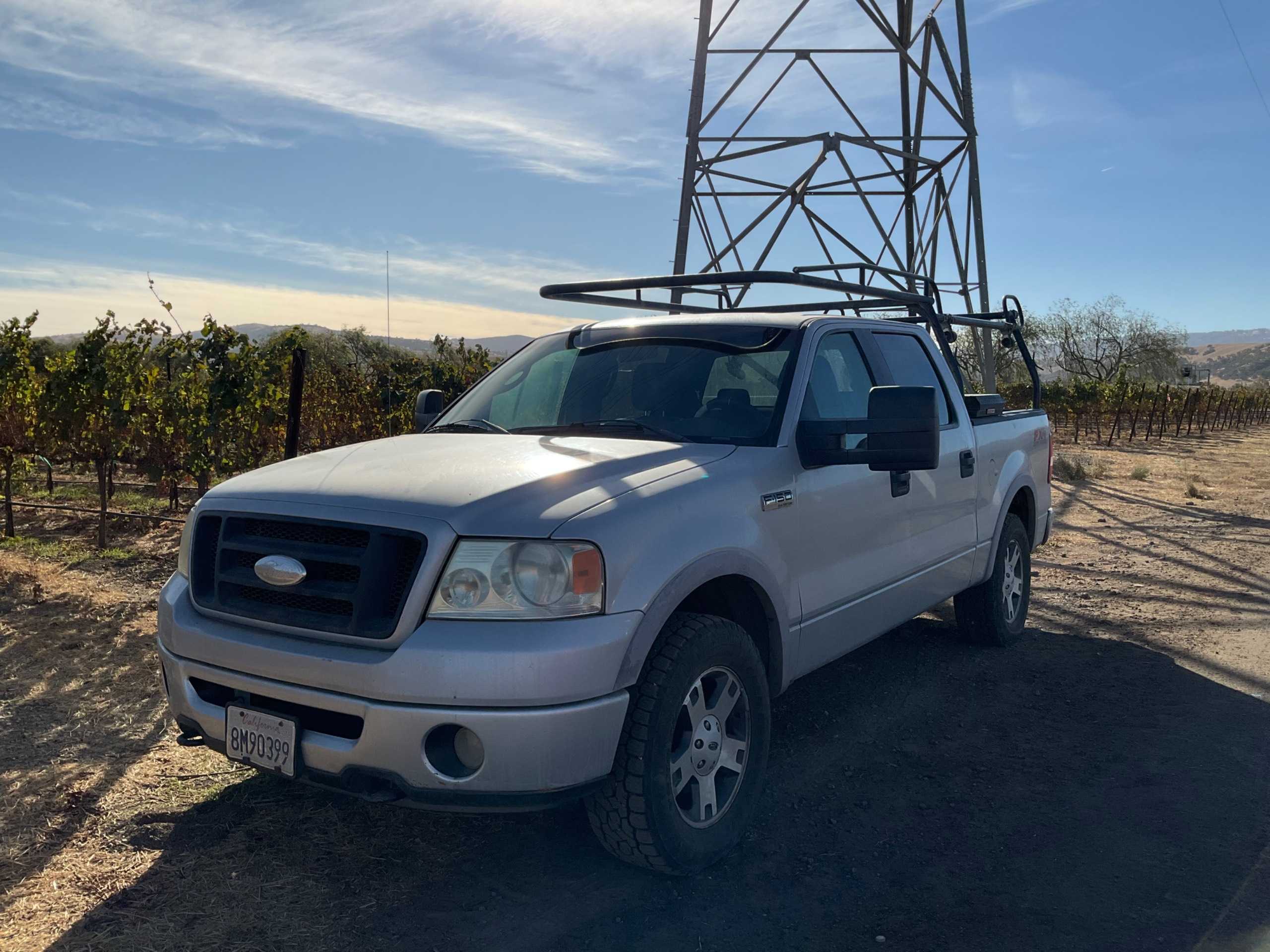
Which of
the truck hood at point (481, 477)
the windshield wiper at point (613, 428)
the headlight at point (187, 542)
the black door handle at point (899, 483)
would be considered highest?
the windshield wiper at point (613, 428)

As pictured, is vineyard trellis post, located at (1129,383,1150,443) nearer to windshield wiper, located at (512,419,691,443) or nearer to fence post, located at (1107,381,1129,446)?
fence post, located at (1107,381,1129,446)

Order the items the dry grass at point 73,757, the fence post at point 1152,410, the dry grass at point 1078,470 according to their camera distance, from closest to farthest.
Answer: the dry grass at point 73,757 → the dry grass at point 1078,470 → the fence post at point 1152,410

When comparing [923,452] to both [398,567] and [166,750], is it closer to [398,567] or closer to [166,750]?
[398,567]

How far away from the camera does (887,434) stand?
144 inches

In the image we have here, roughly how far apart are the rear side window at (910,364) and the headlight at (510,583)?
2.50m

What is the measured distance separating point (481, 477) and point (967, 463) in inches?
122

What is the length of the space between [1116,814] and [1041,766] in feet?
1.64

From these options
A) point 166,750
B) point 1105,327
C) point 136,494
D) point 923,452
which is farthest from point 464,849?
point 1105,327

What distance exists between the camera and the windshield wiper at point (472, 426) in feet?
13.7

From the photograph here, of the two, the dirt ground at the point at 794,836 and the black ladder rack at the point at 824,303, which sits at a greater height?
the black ladder rack at the point at 824,303

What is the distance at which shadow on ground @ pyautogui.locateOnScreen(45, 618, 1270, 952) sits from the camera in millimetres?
2918

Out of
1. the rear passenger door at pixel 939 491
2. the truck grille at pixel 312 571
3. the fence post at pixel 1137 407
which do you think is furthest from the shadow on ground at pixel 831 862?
the fence post at pixel 1137 407

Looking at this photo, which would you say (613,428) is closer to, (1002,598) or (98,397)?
(1002,598)

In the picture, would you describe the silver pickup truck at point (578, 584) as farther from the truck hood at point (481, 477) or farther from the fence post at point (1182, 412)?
the fence post at point (1182, 412)
